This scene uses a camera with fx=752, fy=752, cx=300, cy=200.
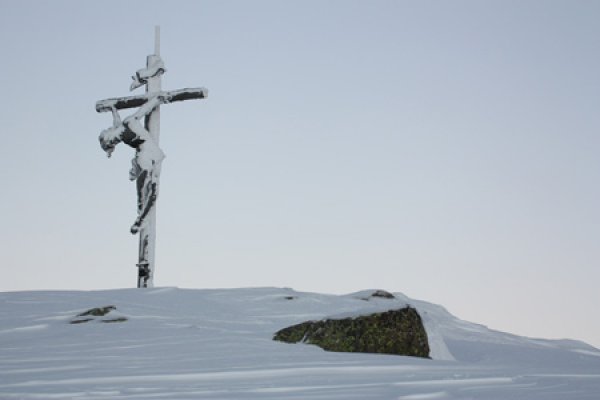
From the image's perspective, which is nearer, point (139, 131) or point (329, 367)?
point (329, 367)

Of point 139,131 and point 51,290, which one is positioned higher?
point 139,131

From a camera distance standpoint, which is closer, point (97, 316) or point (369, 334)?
point (369, 334)

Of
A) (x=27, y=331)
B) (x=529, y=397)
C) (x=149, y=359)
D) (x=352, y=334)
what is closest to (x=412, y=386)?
(x=529, y=397)

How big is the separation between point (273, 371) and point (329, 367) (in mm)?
358

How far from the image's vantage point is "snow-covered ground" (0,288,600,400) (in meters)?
3.80

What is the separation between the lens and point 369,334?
6.89 meters

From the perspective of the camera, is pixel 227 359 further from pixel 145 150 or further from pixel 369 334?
pixel 145 150

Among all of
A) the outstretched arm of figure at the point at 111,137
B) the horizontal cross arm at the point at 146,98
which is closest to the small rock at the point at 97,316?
the outstretched arm of figure at the point at 111,137

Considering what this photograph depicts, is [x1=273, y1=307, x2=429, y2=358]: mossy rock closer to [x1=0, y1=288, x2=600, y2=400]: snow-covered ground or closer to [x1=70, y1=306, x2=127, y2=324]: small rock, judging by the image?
[x1=0, y1=288, x2=600, y2=400]: snow-covered ground

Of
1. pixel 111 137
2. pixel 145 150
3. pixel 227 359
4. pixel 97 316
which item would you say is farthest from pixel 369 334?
pixel 111 137

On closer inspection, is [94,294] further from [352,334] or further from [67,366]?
[67,366]

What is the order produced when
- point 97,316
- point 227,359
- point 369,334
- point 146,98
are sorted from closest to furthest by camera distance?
point 227,359 → point 369,334 → point 97,316 → point 146,98

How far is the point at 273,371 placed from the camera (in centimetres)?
439

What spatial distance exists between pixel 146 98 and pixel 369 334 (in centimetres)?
719
